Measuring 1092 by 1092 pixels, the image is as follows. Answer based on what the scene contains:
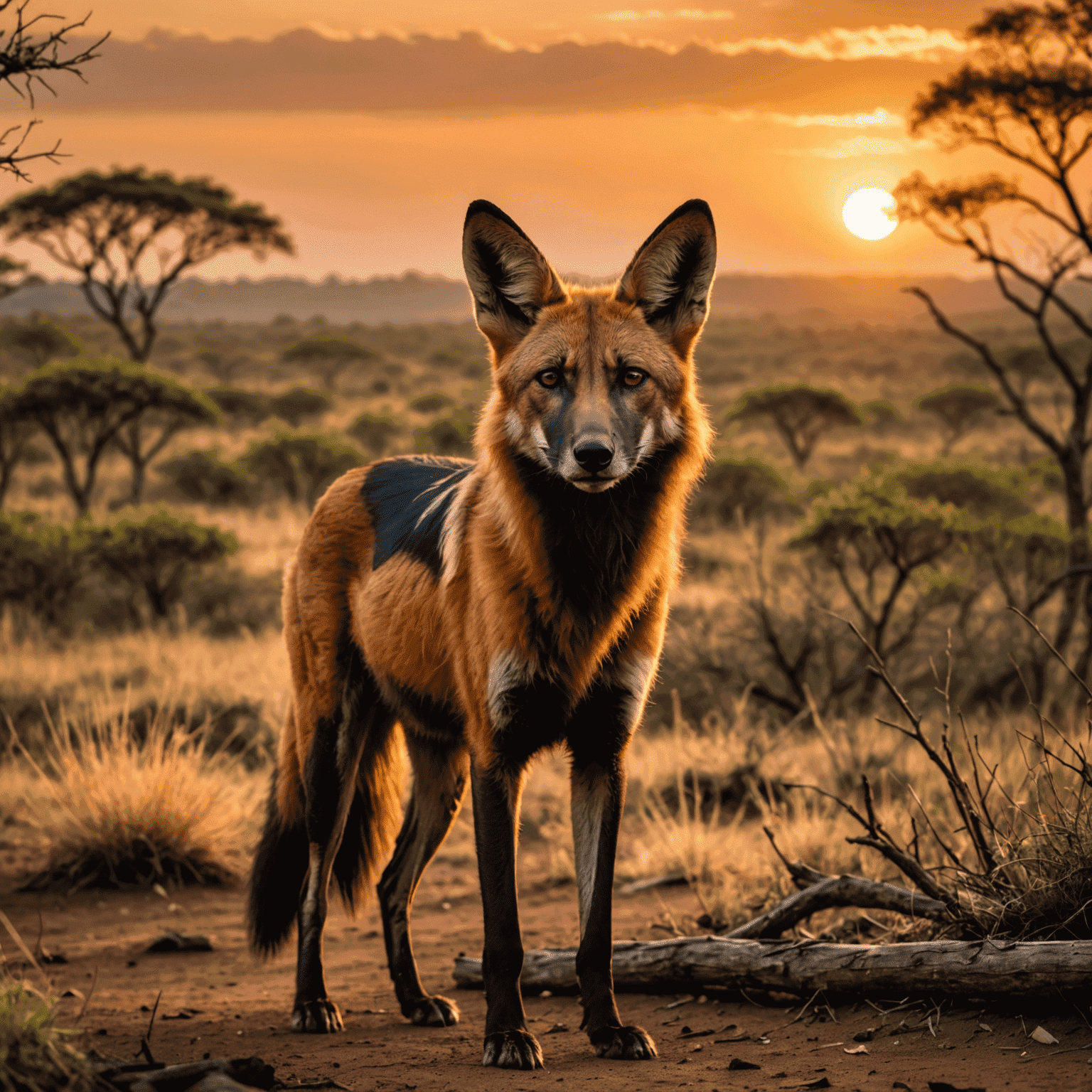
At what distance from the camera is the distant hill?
15350 cm

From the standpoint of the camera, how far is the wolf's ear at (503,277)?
3738mm

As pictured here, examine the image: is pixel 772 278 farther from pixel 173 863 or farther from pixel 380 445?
pixel 173 863

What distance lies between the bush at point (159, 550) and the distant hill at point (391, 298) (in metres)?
131

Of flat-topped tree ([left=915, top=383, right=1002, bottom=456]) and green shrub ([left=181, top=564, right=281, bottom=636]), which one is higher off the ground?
flat-topped tree ([left=915, top=383, right=1002, bottom=456])

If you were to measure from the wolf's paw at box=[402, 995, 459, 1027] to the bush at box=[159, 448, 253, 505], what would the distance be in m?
19.4

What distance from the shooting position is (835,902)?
4.25 meters

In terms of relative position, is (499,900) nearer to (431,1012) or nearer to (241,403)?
(431,1012)

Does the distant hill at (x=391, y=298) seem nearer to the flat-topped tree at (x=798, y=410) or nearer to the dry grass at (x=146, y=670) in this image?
the flat-topped tree at (x=798, y=410)

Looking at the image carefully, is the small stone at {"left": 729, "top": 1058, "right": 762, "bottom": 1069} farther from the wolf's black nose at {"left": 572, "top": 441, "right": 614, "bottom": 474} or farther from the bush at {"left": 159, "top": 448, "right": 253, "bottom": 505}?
the bush at {"left": 159, "top": 448, "right": 253, "bottom": 505}

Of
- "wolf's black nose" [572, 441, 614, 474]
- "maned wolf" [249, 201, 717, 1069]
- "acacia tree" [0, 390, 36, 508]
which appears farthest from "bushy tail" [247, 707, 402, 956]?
"acacia tree" [0, 390, 36, 508]

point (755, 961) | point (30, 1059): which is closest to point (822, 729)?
point (755, 961)

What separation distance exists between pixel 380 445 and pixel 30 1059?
27049mm

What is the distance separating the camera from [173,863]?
7.11 metres

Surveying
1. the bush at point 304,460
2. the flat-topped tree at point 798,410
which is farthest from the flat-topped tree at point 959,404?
the bush at point 304,460
